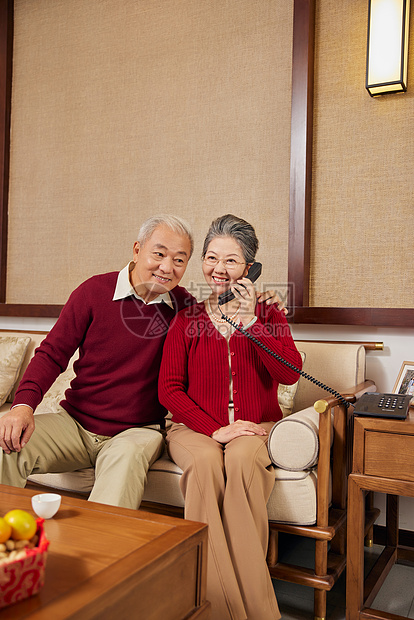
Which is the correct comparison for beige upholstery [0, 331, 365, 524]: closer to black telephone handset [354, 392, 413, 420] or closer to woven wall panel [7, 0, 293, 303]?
black telephone handset [354, 392, 413, 420]

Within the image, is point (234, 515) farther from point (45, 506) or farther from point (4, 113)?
point (4, 113)

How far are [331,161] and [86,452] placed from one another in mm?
1709

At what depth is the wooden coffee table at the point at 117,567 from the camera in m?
0.83

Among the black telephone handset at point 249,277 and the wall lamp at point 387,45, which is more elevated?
the wall lamp at point 387,45

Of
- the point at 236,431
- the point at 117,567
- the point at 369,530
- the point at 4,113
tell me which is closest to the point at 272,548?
the point at 236,431

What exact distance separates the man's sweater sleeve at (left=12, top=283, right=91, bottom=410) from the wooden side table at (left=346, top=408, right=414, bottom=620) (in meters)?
1.07

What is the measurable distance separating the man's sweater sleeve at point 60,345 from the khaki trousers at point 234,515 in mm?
565

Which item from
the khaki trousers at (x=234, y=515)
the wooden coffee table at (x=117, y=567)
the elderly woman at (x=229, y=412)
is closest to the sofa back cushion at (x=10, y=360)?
the elderly woman at (x=229, y=412)

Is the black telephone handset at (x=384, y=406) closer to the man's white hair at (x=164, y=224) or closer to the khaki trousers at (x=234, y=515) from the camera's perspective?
the khaki trousers at (x=234, y=515)

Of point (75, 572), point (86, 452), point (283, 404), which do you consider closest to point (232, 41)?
point (283, 404)

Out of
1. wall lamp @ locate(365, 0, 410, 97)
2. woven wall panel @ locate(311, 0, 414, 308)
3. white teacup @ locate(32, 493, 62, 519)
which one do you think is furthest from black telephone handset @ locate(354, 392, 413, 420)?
wall lamp @ locate(365, 0, 410, 97)

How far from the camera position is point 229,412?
1902 mm

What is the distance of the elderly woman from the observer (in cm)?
154

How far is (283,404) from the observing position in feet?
7.26
